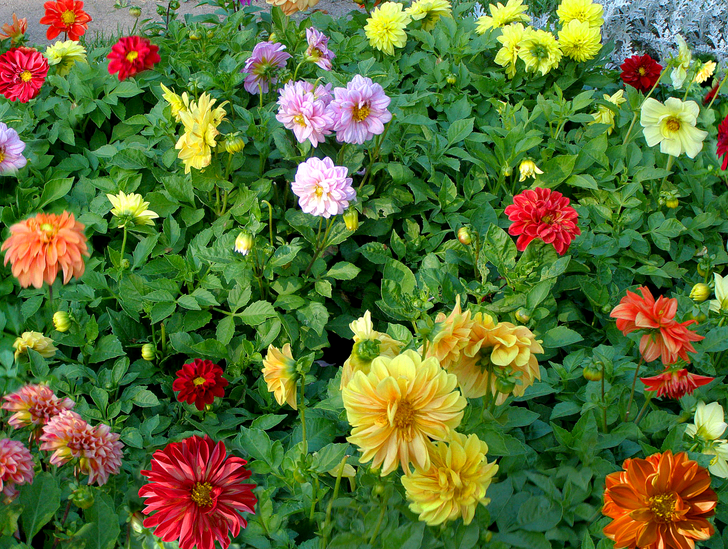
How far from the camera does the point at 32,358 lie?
149 centimetres

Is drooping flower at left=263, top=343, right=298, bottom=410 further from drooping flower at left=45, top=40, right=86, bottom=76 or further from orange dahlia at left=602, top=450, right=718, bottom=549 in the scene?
drooping flower at left=45, top=40, right=86, bottom=76

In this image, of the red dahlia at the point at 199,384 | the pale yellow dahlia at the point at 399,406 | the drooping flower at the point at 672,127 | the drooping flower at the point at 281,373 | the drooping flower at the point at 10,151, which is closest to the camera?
the pale yellow dahlia at the point at 399,406

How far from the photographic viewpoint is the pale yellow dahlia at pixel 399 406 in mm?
880

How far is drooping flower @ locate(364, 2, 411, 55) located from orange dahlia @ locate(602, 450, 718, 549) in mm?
1839

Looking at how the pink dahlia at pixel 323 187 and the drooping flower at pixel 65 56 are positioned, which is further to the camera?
the drooping flower at pixel 65 56

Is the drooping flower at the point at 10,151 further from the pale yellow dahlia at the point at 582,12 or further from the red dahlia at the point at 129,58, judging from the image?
the pale yellow dahlia at the point at 582,12

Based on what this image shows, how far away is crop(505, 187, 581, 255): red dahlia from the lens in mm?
1549

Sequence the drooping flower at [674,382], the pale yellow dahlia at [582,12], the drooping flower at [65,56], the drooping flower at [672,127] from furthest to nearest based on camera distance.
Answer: the pale yellow dahlia at [582,12]
the drooping flower at [65,56]
the drooping flower at [672,127]
the drooping flower at [674,382]

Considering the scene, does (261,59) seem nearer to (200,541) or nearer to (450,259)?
(450,259)

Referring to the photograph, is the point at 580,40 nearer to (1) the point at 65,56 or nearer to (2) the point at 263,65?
(2) the point at 263,65

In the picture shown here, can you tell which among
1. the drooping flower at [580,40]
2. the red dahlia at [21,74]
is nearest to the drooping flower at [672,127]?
the drooping flower at [580,40]

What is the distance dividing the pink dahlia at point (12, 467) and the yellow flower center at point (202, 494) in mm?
291

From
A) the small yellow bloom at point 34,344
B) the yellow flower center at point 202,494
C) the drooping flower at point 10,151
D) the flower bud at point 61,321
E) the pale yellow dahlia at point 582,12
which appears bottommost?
the small yellow bloom at point 34,344

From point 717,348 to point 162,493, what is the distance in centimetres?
125
